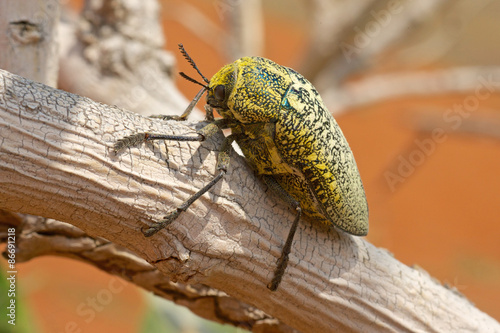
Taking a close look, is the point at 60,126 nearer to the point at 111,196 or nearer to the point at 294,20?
the point at 111,196

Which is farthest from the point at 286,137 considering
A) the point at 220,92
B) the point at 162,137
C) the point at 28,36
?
the point at 28,36

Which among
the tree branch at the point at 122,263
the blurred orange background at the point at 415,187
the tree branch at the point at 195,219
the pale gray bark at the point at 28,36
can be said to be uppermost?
the blurred orange background at the point at 415,187

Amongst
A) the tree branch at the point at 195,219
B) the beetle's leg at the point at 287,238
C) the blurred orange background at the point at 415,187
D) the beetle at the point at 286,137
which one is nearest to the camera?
the tree branch at the point at 195,219

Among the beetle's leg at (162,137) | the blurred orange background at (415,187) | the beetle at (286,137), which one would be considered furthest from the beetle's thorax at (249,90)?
the blurred orange background at (415,187)

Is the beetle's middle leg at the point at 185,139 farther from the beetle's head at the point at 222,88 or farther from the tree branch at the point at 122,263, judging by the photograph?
the tree branch at the point at 122,263

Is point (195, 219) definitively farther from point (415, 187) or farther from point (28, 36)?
point (415, 187)

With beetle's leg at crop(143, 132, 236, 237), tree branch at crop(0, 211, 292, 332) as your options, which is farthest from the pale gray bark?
beetle's leg at crop(143, 132, 236, 237)

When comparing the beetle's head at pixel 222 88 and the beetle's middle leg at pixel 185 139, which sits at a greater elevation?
the beetle's head at pixel 222 88

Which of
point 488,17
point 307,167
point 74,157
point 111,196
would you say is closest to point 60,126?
point 74,157
